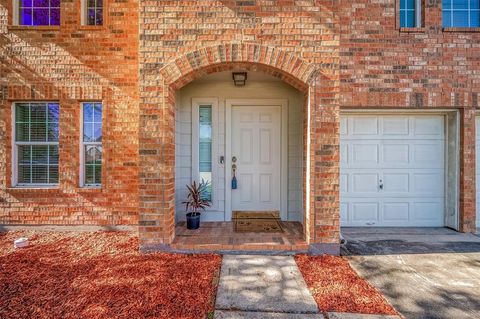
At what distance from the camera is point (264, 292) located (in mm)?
2902

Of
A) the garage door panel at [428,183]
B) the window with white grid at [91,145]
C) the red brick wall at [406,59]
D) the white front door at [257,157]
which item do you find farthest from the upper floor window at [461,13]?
the window with white grid at [91,145]

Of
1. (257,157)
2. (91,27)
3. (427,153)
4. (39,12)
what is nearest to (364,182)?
(427,153)

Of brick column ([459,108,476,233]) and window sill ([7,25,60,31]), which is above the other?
window sill ([7,25,60,31])

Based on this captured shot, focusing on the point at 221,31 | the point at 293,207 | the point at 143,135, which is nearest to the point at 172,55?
the point at 221,31

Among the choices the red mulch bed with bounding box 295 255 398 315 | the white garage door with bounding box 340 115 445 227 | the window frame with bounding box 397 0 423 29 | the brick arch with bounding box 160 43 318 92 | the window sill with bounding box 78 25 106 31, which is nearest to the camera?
the red mulch bed with bounding box 295 255 398 315

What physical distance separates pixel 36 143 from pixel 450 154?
803 centimetres

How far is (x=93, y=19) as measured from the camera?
5.08 meters

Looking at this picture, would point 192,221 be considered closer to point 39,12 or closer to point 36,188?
point 36,188

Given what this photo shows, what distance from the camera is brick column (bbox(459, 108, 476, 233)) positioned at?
16.2 ft

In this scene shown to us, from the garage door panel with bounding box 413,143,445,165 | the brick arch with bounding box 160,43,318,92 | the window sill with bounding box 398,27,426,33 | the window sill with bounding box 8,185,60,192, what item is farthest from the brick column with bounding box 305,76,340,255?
the window sill with bounding box 8,185,60,192

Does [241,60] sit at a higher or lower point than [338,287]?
higher

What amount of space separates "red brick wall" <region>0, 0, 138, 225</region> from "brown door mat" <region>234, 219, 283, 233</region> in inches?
78.7

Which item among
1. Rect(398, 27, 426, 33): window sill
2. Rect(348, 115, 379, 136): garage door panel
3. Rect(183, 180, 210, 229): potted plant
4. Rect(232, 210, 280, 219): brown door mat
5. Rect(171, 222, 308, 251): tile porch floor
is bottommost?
Rect(171, 222, 308, 251): tile porch floor

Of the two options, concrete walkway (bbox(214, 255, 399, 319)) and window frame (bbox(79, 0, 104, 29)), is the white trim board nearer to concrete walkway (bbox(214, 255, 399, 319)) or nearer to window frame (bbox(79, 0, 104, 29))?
concrete walkway (bbox(214, 255, 399, 319))
